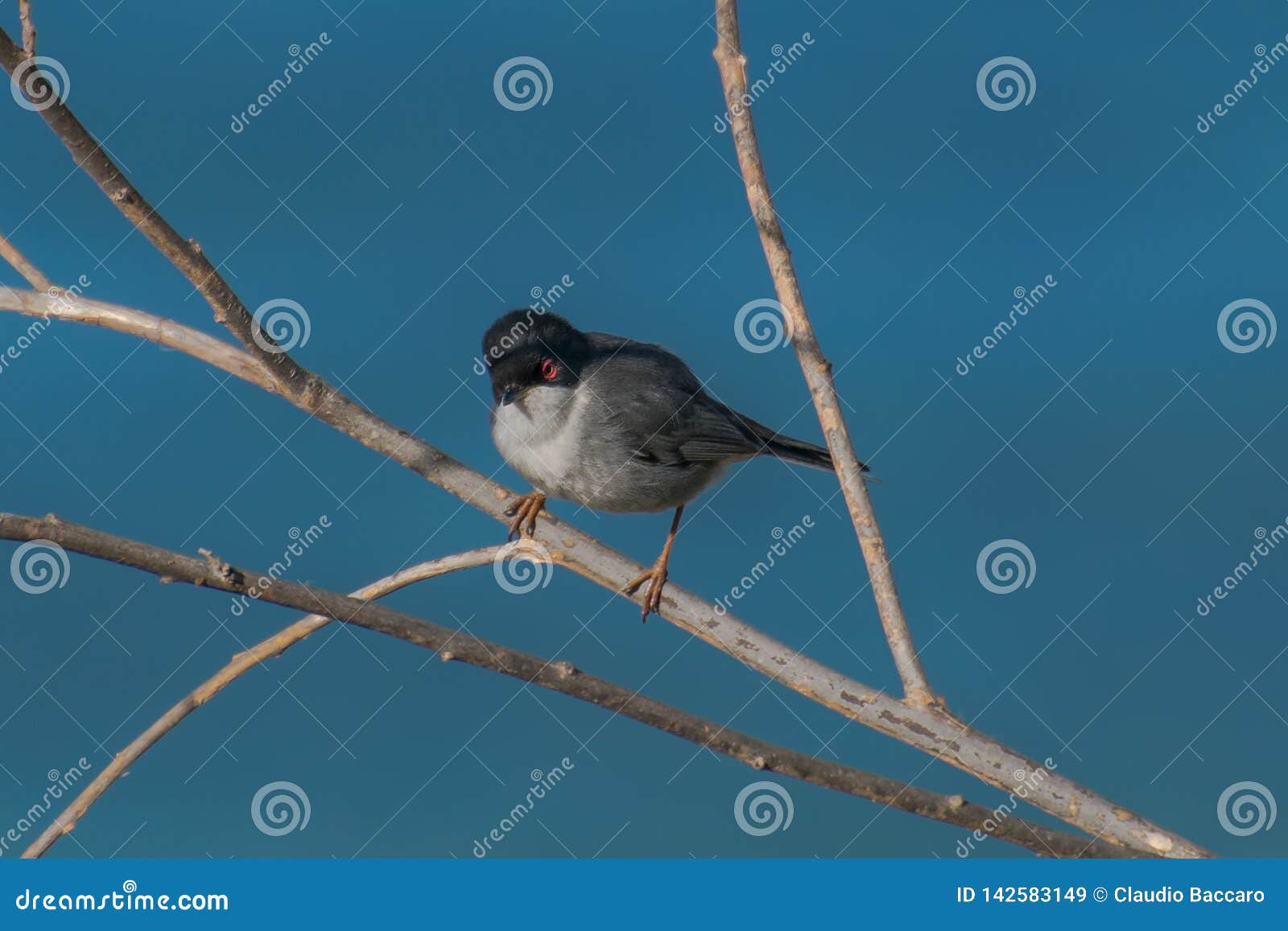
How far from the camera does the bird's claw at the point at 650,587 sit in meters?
3.79

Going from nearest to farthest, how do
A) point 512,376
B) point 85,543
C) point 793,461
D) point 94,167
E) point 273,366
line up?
point 85,543
point 94,167
point 273,366
point 512,376
point 793,461

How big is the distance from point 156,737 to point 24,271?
157 cm

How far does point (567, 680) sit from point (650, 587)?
0.99 metres

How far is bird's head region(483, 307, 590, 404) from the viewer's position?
163 inches

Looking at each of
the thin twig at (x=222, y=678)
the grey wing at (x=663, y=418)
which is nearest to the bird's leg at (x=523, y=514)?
the thin twig at (x=222, y=678)

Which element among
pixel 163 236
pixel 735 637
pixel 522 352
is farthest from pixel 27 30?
pixel 735 637

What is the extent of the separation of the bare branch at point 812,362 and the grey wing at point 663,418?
81 cm

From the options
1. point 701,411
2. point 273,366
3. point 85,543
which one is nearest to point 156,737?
point 85,543

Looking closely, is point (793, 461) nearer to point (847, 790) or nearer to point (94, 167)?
point (847, 790)

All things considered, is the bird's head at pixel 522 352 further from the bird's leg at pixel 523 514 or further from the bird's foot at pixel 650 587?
the bird's foot at pixel 650 587

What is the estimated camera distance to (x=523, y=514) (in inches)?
157

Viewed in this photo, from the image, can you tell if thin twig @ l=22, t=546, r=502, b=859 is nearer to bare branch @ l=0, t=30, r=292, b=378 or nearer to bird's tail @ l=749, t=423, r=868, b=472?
bare branch @ l=0, t=30, r=292, b=378

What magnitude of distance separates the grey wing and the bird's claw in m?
0.62

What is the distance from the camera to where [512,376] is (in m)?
4.15
